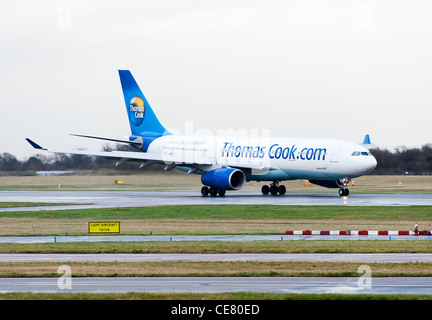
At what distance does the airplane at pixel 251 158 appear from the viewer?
58.9 meters

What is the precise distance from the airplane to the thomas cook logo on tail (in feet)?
6.61

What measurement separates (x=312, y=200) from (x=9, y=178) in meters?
62.6

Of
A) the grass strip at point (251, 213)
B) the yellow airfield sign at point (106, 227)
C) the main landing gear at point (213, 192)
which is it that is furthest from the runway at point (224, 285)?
the main landing gear at point (213, 192)

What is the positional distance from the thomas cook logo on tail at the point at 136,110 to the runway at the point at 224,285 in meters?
53.4

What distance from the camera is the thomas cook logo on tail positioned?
73750 mm

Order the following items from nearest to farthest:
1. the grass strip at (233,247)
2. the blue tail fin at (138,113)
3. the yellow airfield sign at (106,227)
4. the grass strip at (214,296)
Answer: the grass strip at (214,296)
the grass strip at (233,247)
the yellow airfield sign at (106,227)
the blue tail fin at (138,113)

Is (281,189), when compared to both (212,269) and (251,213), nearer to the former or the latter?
(251,213)

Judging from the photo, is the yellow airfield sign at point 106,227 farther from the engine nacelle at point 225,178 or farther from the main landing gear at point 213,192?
the main landing gear at point 213,192

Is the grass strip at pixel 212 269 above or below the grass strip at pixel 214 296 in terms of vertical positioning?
below

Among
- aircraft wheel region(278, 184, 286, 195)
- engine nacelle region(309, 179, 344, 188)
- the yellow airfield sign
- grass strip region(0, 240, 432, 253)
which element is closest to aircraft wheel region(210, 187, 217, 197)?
aircraft wheel region(278, 184, 286, 195)

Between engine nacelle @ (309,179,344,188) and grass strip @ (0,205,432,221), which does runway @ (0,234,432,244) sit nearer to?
grass strip @ (0,205,432,221)

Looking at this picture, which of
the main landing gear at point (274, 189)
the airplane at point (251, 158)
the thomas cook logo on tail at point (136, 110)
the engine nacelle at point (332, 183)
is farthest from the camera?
the thomas cook logo on tail at point (136, 110)

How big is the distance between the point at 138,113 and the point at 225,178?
56.4 feet
